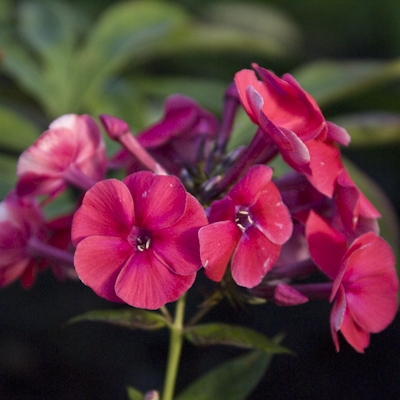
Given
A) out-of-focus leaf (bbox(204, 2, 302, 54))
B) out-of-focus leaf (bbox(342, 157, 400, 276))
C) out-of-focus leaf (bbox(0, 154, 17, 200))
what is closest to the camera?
out-of-focus leaf (bbox(342, 157, 400, 276))

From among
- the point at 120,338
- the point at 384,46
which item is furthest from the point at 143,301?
the point at 384,46

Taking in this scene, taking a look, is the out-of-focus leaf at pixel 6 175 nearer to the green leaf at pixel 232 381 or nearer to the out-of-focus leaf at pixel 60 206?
the out-of-focus leaf at pixel 60 206

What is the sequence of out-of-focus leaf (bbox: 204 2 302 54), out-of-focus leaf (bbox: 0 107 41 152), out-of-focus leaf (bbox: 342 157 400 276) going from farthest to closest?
out-of-focus leaf (bbox: 204 2 302 54) → out-of-focus leaf (bbox: 0 107 41 152) → out-of-focus leaf (bbox: 342 157 400 276)

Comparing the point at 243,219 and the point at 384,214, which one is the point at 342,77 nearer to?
the point at 384,214

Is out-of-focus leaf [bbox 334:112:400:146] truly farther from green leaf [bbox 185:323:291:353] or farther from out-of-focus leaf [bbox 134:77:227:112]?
green leaf [bbox 185:323:291:353]

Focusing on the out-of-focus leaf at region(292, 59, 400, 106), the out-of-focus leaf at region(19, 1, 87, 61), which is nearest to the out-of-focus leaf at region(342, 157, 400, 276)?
the out-of-focus leaf at region(292, 59, 400, 106)

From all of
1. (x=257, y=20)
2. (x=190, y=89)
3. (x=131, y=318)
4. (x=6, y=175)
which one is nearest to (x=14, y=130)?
(x=6, y=175)

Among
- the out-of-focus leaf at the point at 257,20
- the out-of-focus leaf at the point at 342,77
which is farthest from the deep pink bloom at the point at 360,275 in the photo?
the out-of-focus leaf at the point at 257,20
